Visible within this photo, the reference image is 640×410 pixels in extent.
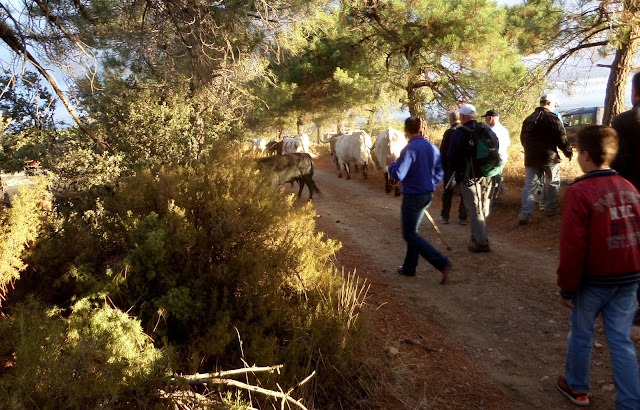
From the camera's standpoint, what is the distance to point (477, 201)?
5789 millimetres

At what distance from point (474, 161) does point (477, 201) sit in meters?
0.58

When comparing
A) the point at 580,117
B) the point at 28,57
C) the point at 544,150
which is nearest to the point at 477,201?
the point at 544,150

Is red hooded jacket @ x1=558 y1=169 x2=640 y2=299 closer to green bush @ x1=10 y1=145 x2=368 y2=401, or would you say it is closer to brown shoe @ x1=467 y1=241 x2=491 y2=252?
green bush @ x1=10 y1=145 x2=368 y2=401

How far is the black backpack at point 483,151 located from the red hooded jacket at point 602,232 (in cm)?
306

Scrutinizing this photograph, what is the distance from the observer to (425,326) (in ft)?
13.3

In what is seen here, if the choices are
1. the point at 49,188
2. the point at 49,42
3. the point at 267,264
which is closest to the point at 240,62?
the point at 49,42

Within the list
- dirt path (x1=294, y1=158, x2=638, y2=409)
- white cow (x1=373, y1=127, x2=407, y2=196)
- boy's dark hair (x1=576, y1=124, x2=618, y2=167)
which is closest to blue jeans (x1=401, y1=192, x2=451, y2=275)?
dirt path (x1=294, y1=158, x2=638, y2=409)

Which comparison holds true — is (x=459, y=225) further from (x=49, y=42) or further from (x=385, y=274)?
(x=49, y=42)

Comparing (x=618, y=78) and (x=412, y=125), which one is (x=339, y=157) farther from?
(x=412, y=125)

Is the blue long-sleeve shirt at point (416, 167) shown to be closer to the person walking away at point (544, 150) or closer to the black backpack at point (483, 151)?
the black backpack at point (483, 151)

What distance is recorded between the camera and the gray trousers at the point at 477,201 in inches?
227

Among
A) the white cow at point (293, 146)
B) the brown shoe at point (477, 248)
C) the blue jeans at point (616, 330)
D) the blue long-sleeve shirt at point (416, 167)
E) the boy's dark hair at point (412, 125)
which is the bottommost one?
the brown shoe at point (477, 248)

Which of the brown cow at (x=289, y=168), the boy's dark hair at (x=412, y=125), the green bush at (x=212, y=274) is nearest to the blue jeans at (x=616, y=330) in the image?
the green bush at (x=212, y=274)

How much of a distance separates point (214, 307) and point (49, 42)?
14.0 feet
